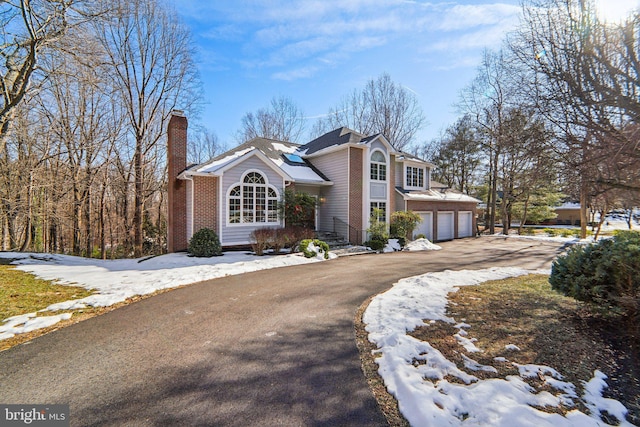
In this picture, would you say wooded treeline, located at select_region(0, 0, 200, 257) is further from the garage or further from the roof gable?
the garage

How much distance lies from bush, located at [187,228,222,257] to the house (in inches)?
24.0

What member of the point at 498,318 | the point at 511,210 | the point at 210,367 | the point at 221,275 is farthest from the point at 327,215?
the point at 511,210

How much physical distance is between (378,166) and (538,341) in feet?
43.2

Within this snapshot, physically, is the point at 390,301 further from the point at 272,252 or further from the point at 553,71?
the point at 272,252

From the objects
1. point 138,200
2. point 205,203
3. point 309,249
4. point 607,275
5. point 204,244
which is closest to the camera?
point 607,275

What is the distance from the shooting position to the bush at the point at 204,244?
1089 cm

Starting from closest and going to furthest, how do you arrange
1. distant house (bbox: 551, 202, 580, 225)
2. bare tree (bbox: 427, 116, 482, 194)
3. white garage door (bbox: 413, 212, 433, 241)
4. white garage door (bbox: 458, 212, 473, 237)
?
white garage door (bbox: 413, 212, 433, 241) → white garage door (bbox: 458, 212, 473, 237) → bare tree (bbox: 427, 116, 482, 194) → distant house (bbox: 551, 202, 580, 225)

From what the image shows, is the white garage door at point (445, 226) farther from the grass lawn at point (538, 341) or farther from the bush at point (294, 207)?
the grass lawn at point (538, 341)

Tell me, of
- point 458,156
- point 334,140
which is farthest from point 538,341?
point 458,156

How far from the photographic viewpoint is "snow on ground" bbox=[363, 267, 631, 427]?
7.89 ft

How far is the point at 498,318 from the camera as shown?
477cm

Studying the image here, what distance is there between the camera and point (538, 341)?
12.8 ft

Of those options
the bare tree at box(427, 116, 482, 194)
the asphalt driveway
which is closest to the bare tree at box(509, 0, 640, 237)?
the asphalt driveway

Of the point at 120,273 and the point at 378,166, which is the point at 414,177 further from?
the point at 120,273
